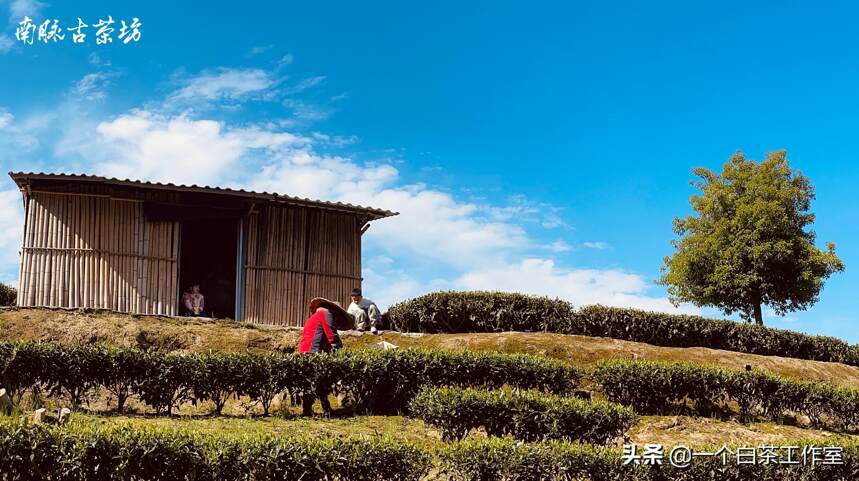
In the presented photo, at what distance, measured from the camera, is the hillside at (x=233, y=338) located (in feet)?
64.0

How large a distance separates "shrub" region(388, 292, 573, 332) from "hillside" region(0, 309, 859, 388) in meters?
1.51

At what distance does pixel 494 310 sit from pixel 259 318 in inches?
242

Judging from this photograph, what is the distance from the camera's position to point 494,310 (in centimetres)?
2209

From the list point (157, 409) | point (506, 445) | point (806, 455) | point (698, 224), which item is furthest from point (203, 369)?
point (698, 224)

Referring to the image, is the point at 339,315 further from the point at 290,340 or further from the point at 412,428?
the point at 412,428

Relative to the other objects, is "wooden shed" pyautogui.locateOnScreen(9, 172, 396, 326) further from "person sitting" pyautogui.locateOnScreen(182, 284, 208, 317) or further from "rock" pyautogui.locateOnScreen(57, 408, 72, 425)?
"rock" pyautogui.locateOnScreen(57, 408, 72, 425)

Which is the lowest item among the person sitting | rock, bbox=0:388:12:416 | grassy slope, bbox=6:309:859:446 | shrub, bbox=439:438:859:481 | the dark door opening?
shrub, bbox=439:438:859:481

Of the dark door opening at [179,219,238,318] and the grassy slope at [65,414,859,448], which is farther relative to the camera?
the dark door opening at [179,219,238,318]

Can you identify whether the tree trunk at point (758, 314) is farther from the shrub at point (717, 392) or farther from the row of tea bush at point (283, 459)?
the row of tea bush at point (283, 459)

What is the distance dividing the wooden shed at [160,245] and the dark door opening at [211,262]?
595 cm

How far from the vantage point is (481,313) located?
72.5ft

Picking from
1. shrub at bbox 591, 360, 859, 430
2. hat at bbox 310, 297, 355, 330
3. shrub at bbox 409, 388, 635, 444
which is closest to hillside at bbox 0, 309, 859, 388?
hat at bbox 310, 297, 355, 330

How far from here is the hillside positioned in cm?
1950

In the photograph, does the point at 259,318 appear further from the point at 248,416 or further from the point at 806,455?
the point at 806,455
